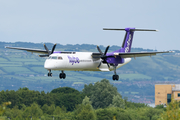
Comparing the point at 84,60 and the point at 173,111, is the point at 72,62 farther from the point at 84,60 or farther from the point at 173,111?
the point at 173,111

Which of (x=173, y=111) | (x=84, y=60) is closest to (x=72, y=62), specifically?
(x=84, y=60)

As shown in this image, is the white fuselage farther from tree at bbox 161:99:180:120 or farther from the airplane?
tree at bbox 161:99:180:120

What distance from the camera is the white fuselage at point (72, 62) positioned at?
4900cm

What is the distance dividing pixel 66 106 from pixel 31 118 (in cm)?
4306

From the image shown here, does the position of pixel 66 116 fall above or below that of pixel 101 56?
below

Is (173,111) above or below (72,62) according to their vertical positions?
below

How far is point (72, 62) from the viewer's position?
51406 mm

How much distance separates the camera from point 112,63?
5534 centimetres

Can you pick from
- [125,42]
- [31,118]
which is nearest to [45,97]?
[31,118]

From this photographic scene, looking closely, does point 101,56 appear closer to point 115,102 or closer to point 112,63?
point 112,63

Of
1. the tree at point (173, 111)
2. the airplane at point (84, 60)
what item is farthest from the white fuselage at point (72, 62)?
the tree at point (173, 111)

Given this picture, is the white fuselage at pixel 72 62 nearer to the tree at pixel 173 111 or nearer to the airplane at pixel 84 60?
the airplane at pixel 84 60

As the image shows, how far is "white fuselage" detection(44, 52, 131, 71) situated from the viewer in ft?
161

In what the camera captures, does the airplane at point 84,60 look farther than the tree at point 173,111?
Yes
